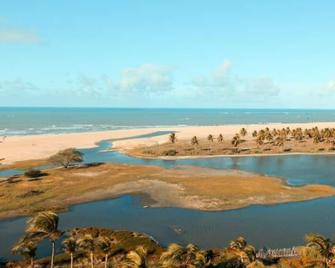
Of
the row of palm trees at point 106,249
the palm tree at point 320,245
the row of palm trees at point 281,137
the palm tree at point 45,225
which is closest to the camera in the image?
the row of palm trees at point 106,249

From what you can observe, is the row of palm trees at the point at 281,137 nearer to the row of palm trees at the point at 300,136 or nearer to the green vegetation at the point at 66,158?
the row of palm trees at the point at 300,136

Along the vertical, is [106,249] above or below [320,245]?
below

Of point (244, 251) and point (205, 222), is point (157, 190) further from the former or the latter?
point (244, 251)

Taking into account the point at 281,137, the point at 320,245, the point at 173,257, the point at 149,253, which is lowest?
the point at 149,253

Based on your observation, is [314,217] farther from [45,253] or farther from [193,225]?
[45,253]

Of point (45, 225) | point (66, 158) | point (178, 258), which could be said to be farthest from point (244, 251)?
point (66, 158)

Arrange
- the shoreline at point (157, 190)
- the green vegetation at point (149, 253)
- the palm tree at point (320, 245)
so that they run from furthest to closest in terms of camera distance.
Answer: the shoreline at point (157, 190)
the palm tree at point (320, 245)
the green vegetation at point (149, 253)

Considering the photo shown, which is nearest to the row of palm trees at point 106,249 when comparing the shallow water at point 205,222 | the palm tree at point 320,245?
the palm tree at point 320,245

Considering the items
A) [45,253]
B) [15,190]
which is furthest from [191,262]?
[15,190]

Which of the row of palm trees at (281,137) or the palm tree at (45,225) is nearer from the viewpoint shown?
the palm tree at (45,225)
